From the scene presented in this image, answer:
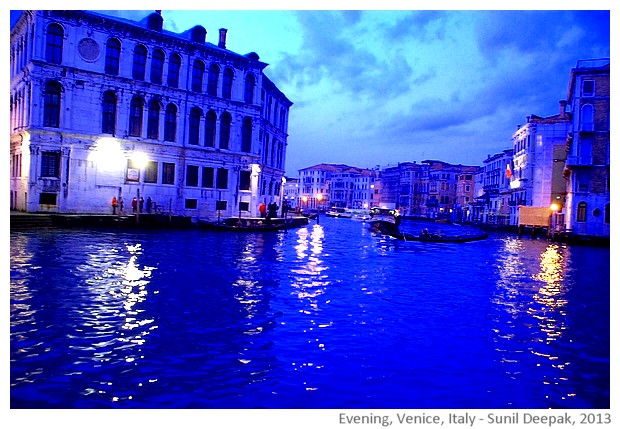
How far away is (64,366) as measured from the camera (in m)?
5.33

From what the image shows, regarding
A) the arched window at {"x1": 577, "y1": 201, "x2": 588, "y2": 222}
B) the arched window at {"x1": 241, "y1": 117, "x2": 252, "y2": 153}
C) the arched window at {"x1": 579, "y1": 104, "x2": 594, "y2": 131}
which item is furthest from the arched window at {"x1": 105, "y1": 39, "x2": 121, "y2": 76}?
the arched window at {"x1": 577, "y1": 201, "x2": 588, "y2": 222}

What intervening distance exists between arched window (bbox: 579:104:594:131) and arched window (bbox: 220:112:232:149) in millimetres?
23394

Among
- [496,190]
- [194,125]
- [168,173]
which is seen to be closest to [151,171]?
[168,173]

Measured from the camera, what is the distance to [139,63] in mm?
27109

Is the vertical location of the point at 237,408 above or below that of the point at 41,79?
below

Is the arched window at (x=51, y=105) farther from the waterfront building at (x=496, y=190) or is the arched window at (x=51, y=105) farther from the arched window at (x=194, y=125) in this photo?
the waterfront building at (x=496, y=190)

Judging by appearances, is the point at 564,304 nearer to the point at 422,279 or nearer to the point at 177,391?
the point at 422,279

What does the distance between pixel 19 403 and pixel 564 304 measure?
32.3 feet

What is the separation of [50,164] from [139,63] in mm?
7375

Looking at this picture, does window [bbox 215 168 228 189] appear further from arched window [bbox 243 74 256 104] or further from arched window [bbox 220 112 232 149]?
arched window [bbox 243 74 256 104]

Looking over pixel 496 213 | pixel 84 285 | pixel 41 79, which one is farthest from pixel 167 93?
pixel 496 213

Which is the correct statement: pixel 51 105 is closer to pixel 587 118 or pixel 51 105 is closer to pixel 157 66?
pixel 157 66

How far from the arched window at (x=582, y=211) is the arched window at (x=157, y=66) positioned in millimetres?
28662
